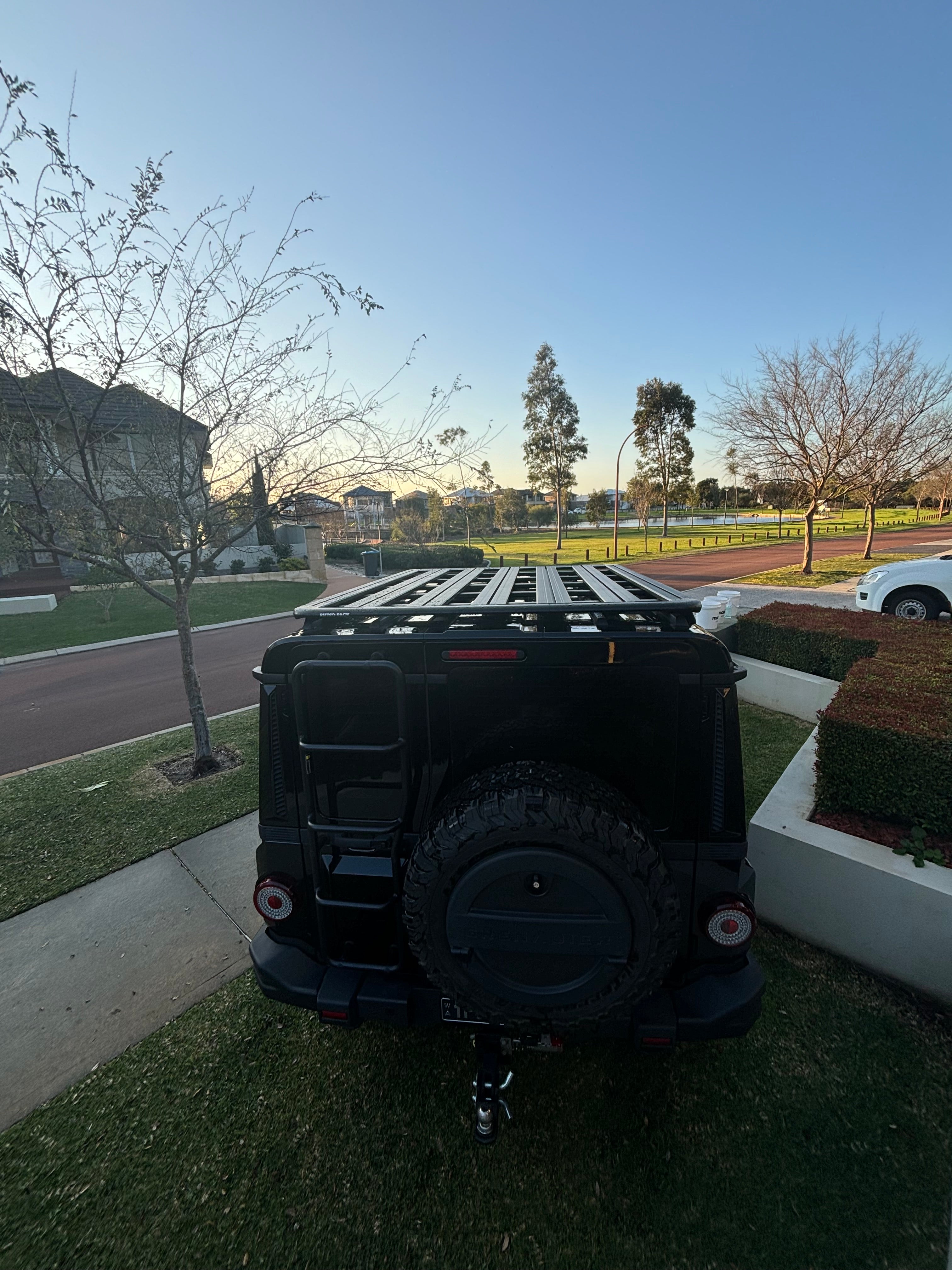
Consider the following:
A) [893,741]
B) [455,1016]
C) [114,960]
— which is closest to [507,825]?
[455,1016]

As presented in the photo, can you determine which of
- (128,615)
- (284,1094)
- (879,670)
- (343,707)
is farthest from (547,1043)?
(128,615)

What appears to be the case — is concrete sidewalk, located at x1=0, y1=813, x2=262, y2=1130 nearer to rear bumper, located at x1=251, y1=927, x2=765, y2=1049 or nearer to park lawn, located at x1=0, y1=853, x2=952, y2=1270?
park lawn, located at x1=0, y1=853, x2=952, y2=1270

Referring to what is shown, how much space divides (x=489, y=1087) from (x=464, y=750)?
1448mm

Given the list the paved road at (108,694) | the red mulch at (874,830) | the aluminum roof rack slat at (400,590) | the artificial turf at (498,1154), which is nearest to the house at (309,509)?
the aluminum roof rack slat at (400,590)

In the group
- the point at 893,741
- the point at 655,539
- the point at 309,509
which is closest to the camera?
the point at 893,741

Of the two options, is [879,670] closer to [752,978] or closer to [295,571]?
[752,978]

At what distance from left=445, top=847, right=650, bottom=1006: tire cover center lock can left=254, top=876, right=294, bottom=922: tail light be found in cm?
85

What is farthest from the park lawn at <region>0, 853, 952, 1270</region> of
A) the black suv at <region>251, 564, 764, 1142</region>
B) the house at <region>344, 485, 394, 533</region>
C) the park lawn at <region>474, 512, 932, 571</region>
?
the house at <region>344, 485, 394, 533</region>

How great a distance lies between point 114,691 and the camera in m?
9.73

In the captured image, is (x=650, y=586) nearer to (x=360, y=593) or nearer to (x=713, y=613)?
(x=360, y=593)

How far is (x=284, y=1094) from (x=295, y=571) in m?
24.6

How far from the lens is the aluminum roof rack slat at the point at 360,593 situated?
239cm

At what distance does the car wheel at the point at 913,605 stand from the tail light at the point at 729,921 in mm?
9864

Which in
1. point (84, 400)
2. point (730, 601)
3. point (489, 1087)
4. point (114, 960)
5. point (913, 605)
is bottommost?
point (114, 960)
